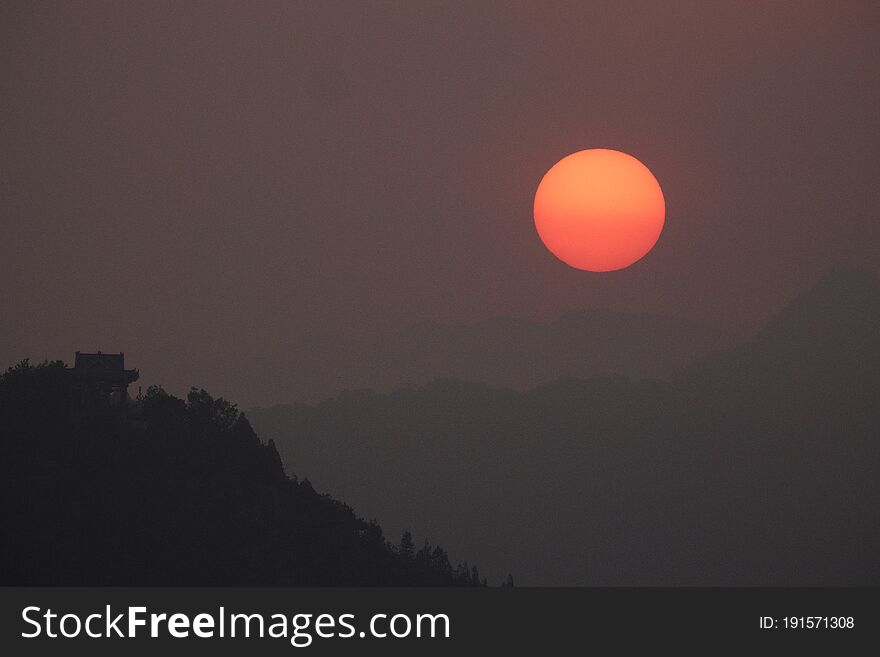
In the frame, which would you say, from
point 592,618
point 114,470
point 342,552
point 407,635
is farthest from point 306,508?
point 407,635

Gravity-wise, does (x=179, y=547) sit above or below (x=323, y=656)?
above

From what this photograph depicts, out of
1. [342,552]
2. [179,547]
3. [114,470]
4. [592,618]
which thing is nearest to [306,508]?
[342,552]

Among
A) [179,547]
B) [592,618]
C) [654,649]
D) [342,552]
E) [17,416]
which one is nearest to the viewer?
[654,649]

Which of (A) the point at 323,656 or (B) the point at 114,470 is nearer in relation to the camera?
(A) the point at 323,656

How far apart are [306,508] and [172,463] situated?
52.1 feet

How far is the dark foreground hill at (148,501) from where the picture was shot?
3755 inches

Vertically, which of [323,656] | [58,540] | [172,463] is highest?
[172,463]

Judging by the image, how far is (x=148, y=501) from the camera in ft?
326

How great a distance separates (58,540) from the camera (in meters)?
97.6

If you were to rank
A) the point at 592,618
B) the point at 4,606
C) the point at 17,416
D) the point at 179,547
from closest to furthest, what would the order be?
the point at 4,606
the point at 592,618
the point at 17,416
the point at 179,547

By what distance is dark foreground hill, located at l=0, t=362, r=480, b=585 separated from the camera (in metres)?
95.4

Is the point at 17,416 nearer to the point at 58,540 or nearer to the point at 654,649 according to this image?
the point at 58,540

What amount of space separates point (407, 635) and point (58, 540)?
50.7m

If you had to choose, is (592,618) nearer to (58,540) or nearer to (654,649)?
(654,649)
